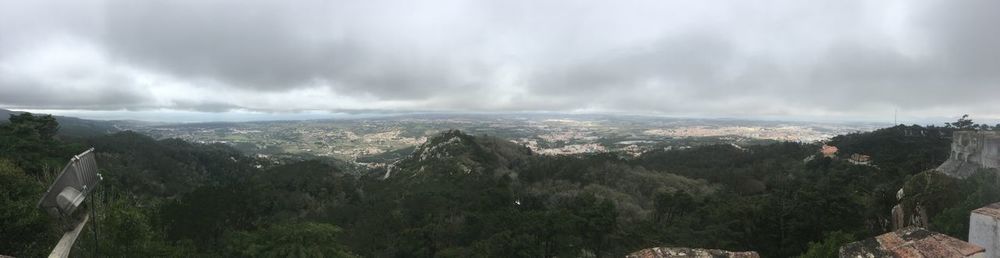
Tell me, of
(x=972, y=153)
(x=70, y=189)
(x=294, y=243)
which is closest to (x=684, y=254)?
(x=70, y=189)

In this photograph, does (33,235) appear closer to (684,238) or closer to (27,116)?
(684,238)

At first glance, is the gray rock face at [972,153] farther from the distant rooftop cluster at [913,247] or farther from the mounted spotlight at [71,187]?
the mounted spotlight at [71,187]

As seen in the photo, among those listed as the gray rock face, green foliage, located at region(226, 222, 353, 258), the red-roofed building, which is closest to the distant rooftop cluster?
green foliage, located at region(226, 222, 353, 258)

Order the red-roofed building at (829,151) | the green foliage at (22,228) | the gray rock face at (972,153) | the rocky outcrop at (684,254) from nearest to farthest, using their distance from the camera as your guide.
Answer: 1. the rocky outcrop at (684,254)
2. the green foliage at (22,228)
3. the gray rock face at (972,153)
4. the red-roofed building at (829,151)

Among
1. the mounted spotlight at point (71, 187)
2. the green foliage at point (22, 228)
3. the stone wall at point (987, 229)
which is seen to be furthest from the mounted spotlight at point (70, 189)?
the stone wall at point (987, 229)

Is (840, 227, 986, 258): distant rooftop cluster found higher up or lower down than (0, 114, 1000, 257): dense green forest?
higher up

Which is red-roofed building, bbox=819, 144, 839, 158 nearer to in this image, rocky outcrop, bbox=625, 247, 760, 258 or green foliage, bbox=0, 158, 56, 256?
rocky outcrop, bbox=625, 247, 760, 258

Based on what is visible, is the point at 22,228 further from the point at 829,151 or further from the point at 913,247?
the point at 829,151
